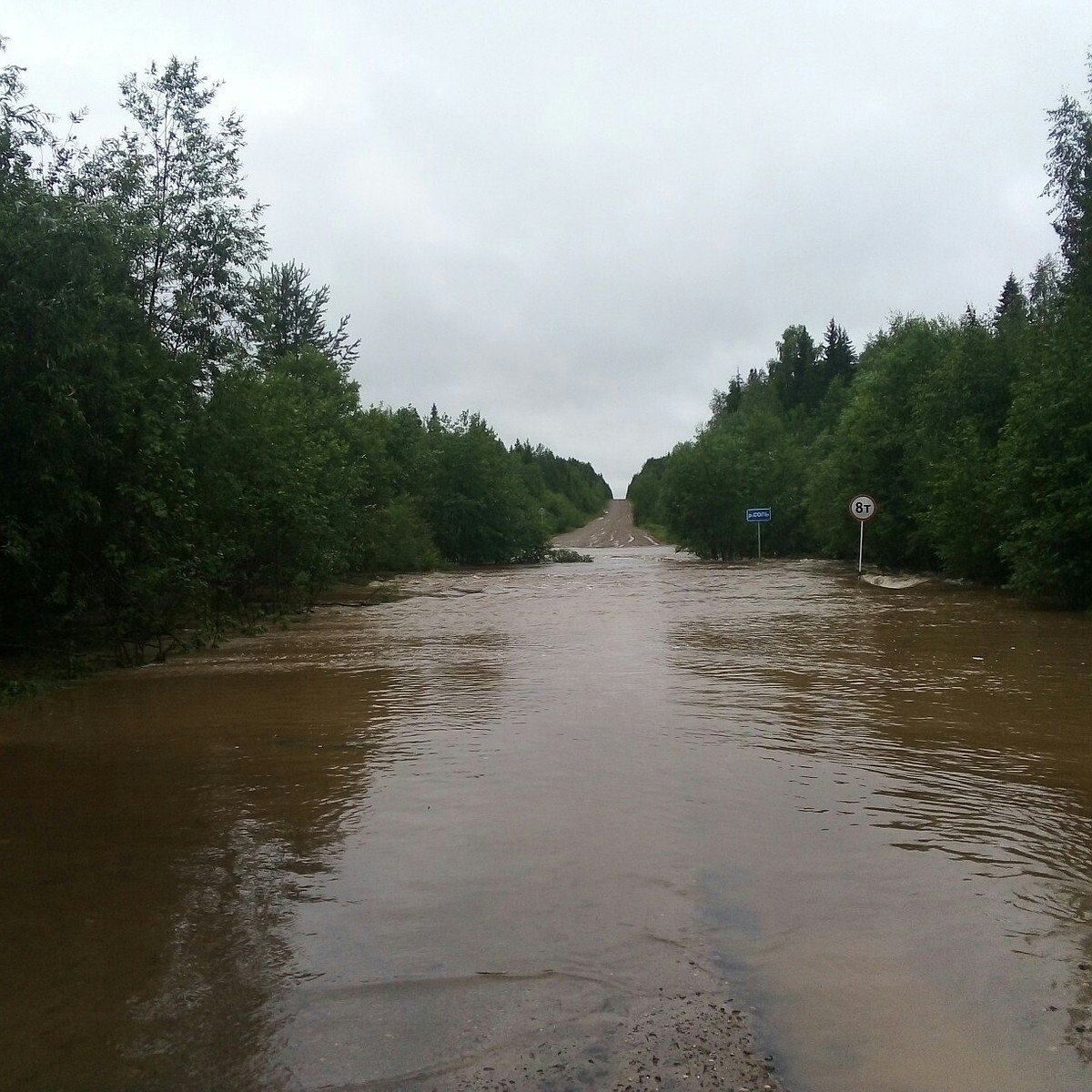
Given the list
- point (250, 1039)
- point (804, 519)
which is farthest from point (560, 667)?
point (804, 519)

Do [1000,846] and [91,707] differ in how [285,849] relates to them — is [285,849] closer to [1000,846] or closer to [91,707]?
[1000,846]

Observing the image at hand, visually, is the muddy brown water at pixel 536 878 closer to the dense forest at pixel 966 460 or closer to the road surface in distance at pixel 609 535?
the dense forest at pixel 966 460

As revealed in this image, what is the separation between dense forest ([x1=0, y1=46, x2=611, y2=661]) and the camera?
11516 millimetres

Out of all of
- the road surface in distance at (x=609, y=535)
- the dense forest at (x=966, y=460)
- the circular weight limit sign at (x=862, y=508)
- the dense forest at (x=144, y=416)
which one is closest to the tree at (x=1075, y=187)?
the dense forest at (x=966, y=460)

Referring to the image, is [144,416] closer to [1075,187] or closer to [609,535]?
[1075,187]

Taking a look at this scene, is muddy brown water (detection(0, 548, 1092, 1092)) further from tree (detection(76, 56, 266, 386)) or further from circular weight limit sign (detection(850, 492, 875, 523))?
circular weight limit sign (detection(850, 492, 875, 523))

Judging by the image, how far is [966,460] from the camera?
26031 mm

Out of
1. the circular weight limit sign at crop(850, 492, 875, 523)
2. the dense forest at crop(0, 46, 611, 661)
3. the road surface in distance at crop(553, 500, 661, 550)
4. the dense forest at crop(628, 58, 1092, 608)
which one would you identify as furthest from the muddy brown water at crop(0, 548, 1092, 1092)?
the road surface in distance at crop(553, 500, 661, 550)

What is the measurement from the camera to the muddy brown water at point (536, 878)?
3.46m

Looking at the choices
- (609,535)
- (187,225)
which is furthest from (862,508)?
(609,535)

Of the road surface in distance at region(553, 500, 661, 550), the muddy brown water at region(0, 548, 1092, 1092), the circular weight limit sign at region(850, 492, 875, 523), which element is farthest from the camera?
the road surface in distance at region(553, 500, 661, 550)

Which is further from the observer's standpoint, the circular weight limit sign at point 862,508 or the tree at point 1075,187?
the circular weight limit sign at point 862,508

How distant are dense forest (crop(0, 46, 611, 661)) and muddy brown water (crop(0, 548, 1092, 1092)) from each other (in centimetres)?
313

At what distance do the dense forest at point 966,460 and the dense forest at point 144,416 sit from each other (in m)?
15.8
